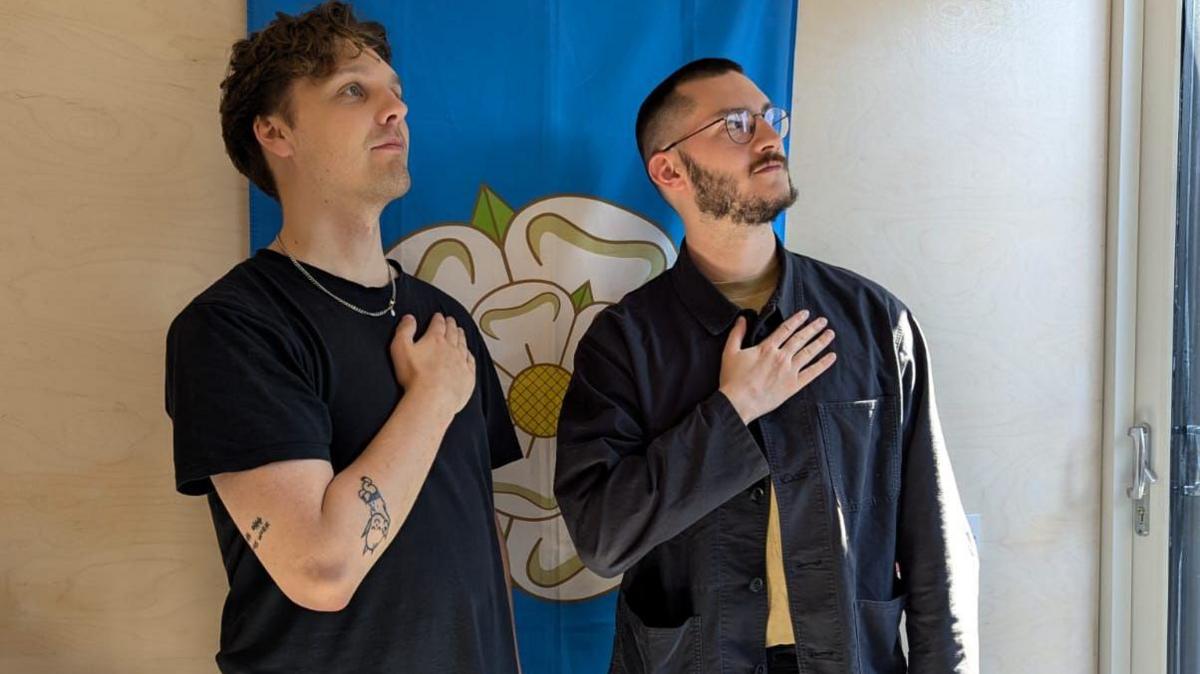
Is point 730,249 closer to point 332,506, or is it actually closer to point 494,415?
point 494,415

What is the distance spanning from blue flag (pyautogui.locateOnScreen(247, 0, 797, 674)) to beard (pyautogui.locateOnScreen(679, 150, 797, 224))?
0.24 metres

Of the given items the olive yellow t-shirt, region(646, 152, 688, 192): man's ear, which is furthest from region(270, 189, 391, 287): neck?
the olive yellow t-shirt

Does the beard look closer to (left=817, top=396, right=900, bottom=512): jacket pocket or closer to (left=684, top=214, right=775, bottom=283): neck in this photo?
(left=684, top=214, right=775, bottom=283): neck

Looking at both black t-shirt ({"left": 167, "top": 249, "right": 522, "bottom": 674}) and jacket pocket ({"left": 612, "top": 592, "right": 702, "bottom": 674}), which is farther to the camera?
jacket pocket ({"left": 612, "top": 592, "right": 702, "bottom": 674})

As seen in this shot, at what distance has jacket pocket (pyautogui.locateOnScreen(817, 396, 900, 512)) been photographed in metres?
1.51

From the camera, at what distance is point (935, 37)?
6.77ft

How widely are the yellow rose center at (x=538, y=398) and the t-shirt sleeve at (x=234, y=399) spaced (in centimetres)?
60

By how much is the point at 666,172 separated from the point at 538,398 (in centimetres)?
50

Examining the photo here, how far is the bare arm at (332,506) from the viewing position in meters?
1.19

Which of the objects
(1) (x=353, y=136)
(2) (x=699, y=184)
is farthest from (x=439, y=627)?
(2) (x=699, y=184)

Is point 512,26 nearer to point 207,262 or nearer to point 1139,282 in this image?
point 207,262

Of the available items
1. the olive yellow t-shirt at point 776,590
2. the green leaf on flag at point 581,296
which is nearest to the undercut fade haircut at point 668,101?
→ the green leaf on flag at point 581,296

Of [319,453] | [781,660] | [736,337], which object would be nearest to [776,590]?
[781,660]

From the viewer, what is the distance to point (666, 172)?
5.62 feet
